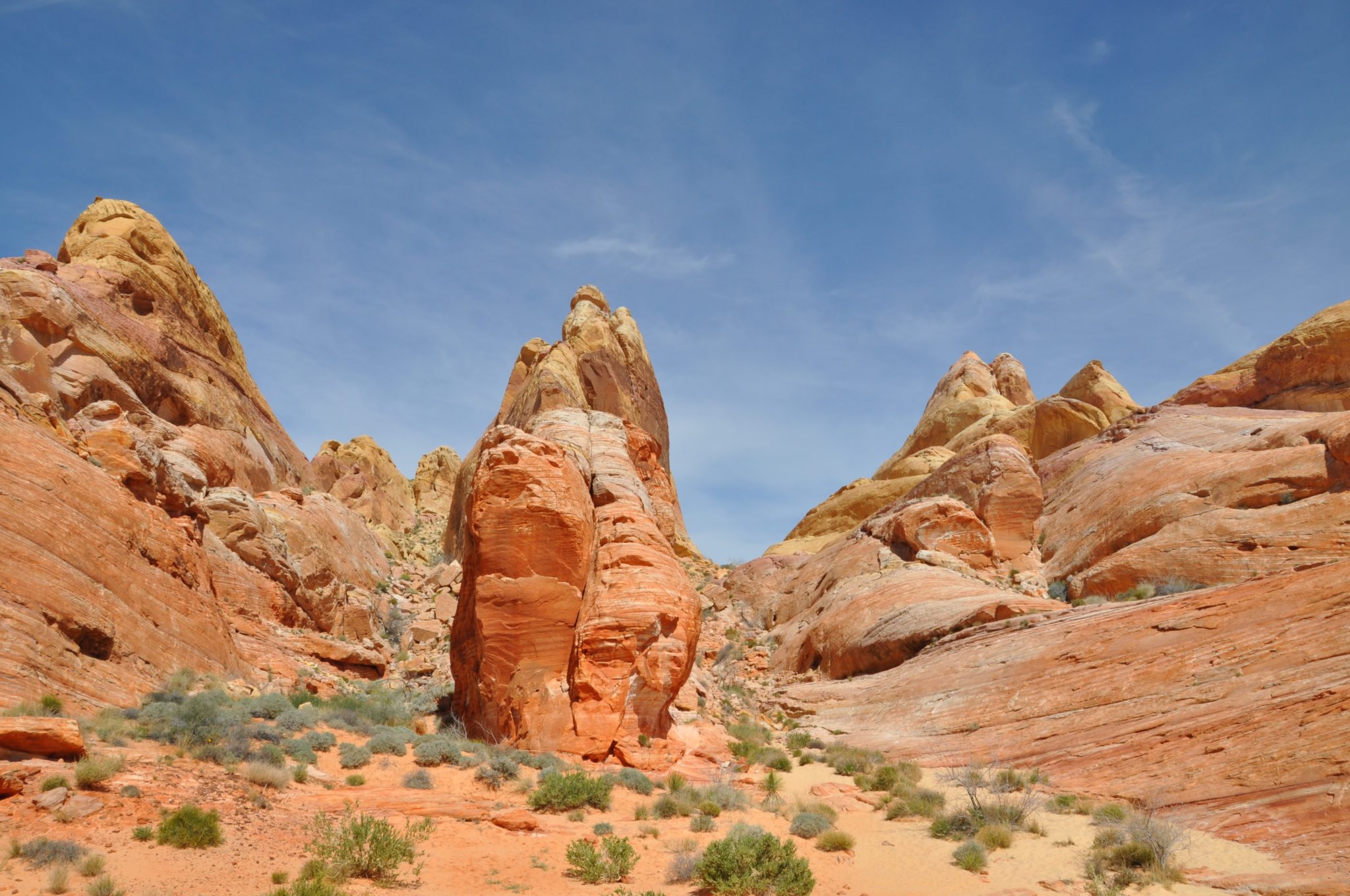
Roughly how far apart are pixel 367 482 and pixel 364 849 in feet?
153

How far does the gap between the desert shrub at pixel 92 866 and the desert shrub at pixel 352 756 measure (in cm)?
598

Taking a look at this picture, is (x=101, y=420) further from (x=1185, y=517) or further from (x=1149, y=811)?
(x=1185, y=517)

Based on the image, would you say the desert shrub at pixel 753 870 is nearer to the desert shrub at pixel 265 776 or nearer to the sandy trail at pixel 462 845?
the sandy trail at pixel 462 845

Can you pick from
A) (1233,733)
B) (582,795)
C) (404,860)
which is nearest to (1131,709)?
(1233,733)

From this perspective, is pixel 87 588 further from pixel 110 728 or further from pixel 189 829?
pixel 189 829

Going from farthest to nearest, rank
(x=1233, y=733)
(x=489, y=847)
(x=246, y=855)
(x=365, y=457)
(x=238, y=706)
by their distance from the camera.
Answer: (x=365, y=457)
(x=238, y=706)
(x=1233, y=733)
(x=489, y=847)
(x=246, y=855)

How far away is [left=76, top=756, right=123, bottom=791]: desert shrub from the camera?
33.3 ft

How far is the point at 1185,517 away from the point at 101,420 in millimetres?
31375

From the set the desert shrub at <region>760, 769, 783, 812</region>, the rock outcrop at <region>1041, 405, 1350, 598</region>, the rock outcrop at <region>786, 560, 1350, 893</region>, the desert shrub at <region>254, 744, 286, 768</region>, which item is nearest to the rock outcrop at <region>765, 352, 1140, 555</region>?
the rock outcrop at <region>1041, 405, 1350, 598</region>

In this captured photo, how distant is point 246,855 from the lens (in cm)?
995

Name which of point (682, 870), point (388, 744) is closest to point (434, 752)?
point (388, 744)

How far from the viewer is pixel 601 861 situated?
1157 cm

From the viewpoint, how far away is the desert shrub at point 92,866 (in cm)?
855

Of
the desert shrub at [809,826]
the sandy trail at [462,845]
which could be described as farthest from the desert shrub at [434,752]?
the desert shrub at [809,826]
